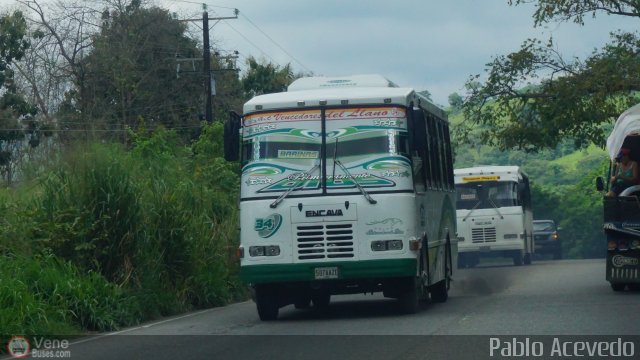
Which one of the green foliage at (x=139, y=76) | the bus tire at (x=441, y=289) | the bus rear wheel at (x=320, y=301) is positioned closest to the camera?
the bus rear wheel at (x=320, y=301)

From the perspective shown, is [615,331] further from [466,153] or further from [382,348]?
[466,153]

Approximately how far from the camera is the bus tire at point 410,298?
55.5ft

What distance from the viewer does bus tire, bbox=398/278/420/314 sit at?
55.5ft

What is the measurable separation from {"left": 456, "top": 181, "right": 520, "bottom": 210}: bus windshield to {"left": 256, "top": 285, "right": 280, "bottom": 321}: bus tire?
22000mm

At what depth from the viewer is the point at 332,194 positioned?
1648cm

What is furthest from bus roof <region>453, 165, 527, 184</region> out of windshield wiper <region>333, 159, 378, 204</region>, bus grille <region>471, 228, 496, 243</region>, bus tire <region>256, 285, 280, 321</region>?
windshield wiper <region>333, 159, 378, 204</region>

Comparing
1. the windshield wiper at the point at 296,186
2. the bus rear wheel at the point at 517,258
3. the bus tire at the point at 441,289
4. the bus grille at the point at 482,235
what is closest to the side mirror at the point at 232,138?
the windshield wiper at the point at 296,186

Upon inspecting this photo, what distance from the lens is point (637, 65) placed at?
3244cm

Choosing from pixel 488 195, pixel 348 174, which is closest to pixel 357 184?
pixel 348 174

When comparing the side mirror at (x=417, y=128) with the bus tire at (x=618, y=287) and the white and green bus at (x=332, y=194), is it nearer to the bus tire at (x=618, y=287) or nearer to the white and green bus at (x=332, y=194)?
the white and green bus at (x=332, y=194)

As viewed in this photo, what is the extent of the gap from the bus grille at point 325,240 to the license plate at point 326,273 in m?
0.16

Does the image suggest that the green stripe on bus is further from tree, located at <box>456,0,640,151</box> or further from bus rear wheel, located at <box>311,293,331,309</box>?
tree, located at <box>456,0,640,151</box>

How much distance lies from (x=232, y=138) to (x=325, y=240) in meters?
2.10

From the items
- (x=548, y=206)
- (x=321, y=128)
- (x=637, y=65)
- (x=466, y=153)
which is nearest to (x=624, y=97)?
(x=637, y=65)
